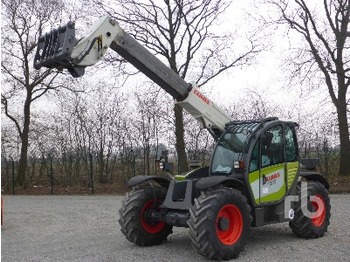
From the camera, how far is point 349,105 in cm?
2189

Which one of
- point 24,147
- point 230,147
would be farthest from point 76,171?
point 230,147

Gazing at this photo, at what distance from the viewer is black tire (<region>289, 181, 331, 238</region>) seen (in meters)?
8.68

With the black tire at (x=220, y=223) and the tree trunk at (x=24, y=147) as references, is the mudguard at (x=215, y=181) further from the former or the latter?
the tree trunk at (x=24, y=147)

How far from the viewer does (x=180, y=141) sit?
21297mm

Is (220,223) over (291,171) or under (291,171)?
under

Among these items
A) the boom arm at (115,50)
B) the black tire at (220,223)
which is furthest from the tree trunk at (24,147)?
the black tire at (220,223)

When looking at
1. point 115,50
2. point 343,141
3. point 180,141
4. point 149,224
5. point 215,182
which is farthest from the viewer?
point 343,141

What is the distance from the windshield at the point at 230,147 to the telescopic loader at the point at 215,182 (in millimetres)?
19

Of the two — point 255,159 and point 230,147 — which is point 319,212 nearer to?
point 255,159

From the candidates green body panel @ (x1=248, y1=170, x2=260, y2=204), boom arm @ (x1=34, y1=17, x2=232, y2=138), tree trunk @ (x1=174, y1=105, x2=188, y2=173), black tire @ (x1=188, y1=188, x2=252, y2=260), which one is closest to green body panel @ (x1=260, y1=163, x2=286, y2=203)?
green body panel @ (x1=248, y1=170, x2=260, y2=204)

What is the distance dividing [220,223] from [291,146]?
2.48 metres

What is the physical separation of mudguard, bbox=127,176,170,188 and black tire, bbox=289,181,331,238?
2434mm

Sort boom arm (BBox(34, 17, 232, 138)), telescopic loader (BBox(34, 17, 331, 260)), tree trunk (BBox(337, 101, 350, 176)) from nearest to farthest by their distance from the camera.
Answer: boom arm (BBox(34, 17, 232, 138)) → telescopic loader (BBox(34, 17, 331, 260)) → tree trunk (BBox(337, 101, 350, 176))

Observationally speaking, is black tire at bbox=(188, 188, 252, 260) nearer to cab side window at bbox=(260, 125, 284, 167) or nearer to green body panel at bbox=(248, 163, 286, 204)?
green body panel at bbox=(248, 163, 286, 204)
